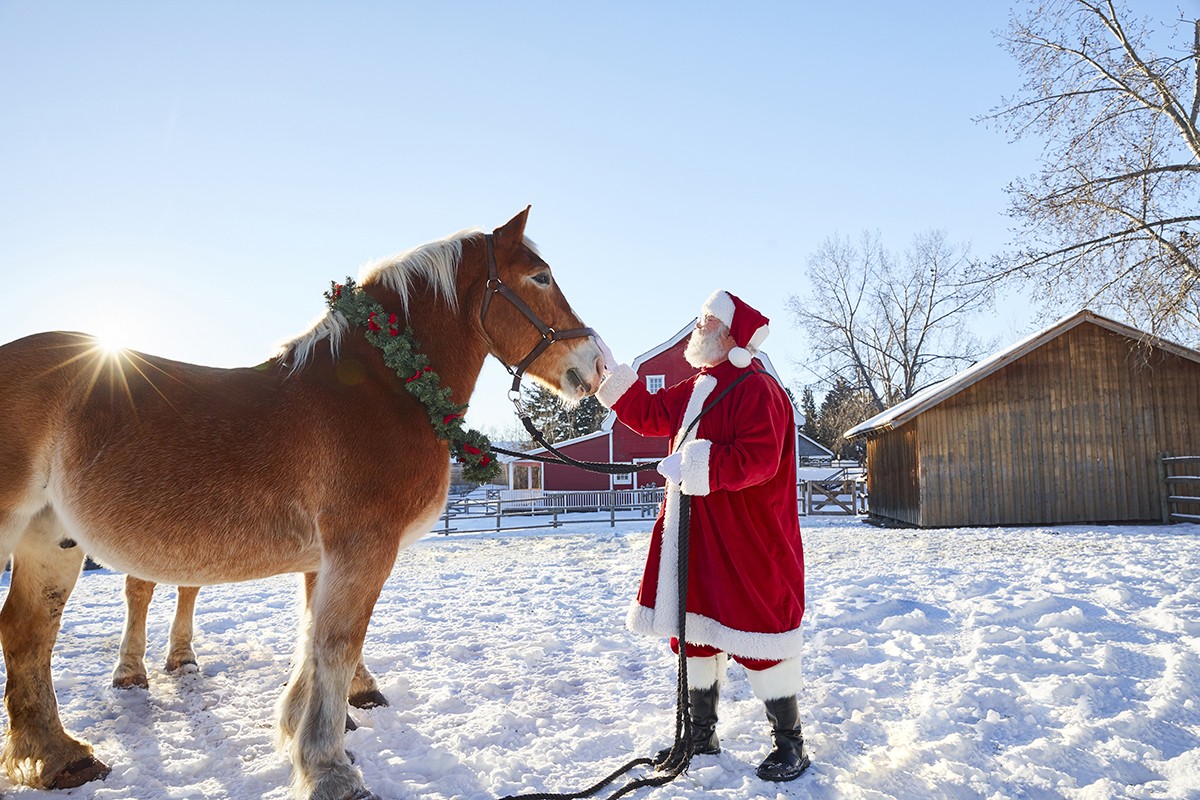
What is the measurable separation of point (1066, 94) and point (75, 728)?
63.6 feet

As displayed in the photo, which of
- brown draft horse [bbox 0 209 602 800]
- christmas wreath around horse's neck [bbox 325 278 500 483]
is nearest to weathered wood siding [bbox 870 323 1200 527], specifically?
christmas wreath around horse's neck [bbox 325 278 500 483]

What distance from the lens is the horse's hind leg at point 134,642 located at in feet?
13.5

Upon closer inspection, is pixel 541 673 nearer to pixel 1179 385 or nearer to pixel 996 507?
pixel 996 507

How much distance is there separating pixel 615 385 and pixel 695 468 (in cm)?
79

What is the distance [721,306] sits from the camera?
3373mm

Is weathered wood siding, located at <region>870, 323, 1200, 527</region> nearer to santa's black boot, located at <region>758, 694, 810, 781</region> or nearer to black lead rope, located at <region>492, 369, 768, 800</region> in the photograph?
santa's black boot, located at <region>758, 694, 810, 781</region>

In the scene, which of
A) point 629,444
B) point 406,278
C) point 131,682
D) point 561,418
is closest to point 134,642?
point 131,682

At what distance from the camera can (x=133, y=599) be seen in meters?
4.23

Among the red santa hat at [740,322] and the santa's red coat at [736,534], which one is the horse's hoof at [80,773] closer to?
the santa's red coat at [736,534]

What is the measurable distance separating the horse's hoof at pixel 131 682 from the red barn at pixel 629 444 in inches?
839

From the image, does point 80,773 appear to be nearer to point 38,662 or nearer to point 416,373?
point 38,662

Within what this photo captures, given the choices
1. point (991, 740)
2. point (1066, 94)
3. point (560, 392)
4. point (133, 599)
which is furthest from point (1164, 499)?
point (133, 599)

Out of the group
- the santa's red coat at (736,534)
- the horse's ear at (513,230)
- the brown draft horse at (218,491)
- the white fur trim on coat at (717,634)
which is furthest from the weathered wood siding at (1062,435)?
the brown draft horse at (218,491)

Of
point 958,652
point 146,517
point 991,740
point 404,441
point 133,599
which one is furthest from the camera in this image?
point 958,652
